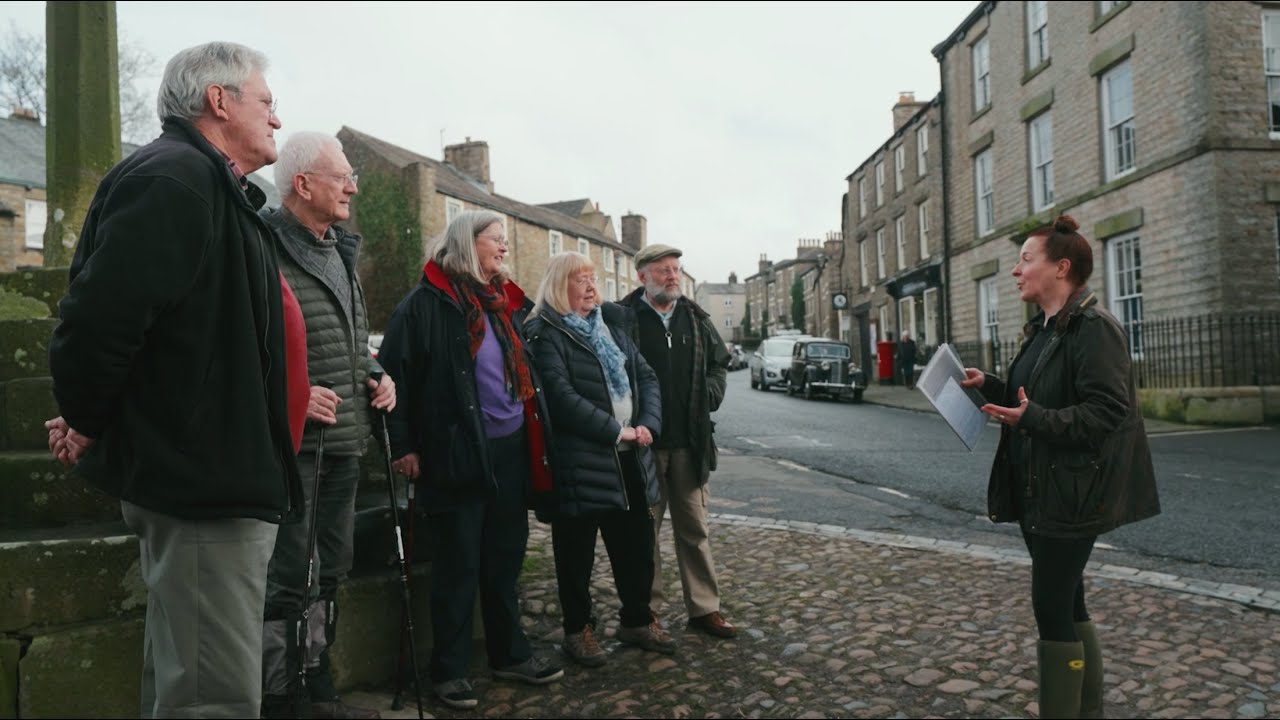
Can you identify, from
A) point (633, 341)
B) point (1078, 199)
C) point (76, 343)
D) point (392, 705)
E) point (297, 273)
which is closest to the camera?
point (76, 343)

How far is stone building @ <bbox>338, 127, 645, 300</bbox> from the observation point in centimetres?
3222

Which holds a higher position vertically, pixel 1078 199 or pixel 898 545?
pixel 1078 199

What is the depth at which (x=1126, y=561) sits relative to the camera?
5.24 metres

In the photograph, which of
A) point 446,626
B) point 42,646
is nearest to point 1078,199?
point 446,626

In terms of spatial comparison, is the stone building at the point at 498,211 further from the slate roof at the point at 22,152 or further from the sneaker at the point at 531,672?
the sneaker at the point at 531,672

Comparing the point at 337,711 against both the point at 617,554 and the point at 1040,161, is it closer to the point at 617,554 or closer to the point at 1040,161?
the point at 617,554

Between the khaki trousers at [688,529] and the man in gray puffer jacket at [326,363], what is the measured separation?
159cm

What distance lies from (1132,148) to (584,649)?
52.5 ft

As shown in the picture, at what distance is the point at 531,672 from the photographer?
141 inches

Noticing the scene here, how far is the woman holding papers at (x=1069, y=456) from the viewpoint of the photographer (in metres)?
2.71

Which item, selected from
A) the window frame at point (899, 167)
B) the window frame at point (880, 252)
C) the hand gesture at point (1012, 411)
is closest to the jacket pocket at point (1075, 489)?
the hand gesture at point (1012, 411)

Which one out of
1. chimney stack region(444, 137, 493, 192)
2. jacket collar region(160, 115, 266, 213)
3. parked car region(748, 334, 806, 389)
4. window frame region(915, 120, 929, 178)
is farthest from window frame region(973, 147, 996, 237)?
chimney stack region(444, 137, 493, 192)

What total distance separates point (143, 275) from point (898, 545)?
4952mm

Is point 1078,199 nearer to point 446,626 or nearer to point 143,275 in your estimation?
point 446,626
